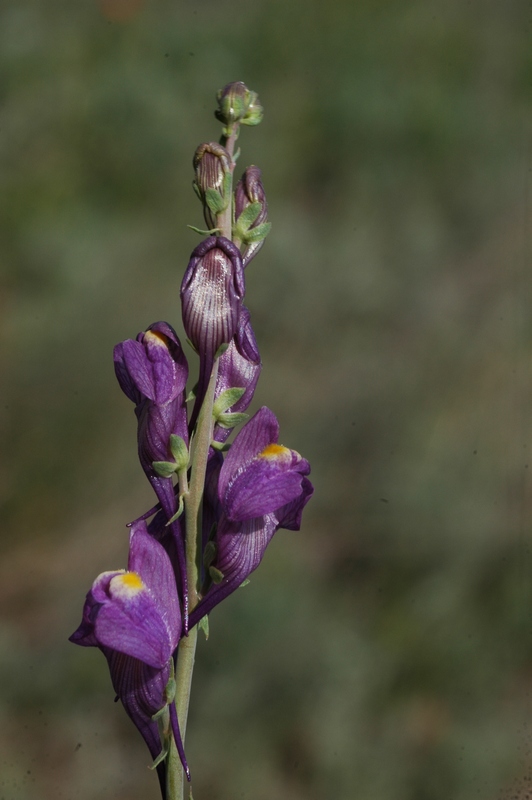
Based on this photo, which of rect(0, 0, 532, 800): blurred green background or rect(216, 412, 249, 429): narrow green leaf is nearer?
rect(216, 412, 249, 429): narrow green leaf

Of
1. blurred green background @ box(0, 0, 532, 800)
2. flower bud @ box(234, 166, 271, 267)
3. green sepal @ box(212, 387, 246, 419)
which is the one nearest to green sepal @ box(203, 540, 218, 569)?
green sepal @ box(212, 387, 246, 419)

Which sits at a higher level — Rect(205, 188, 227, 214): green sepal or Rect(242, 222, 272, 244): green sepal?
Rect(205, 188, 227, 214): green sepal

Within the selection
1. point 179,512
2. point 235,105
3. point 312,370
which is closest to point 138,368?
point 179,512

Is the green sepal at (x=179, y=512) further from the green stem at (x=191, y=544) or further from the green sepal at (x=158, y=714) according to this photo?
the green sepal at (x=158, y=714)

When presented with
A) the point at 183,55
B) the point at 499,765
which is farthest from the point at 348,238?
the point at 499,765

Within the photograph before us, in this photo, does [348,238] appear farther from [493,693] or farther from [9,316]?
[493,693]

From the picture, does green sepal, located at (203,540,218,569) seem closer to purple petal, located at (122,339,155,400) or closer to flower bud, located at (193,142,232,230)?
purple petal, located at (122,339,155,400)
